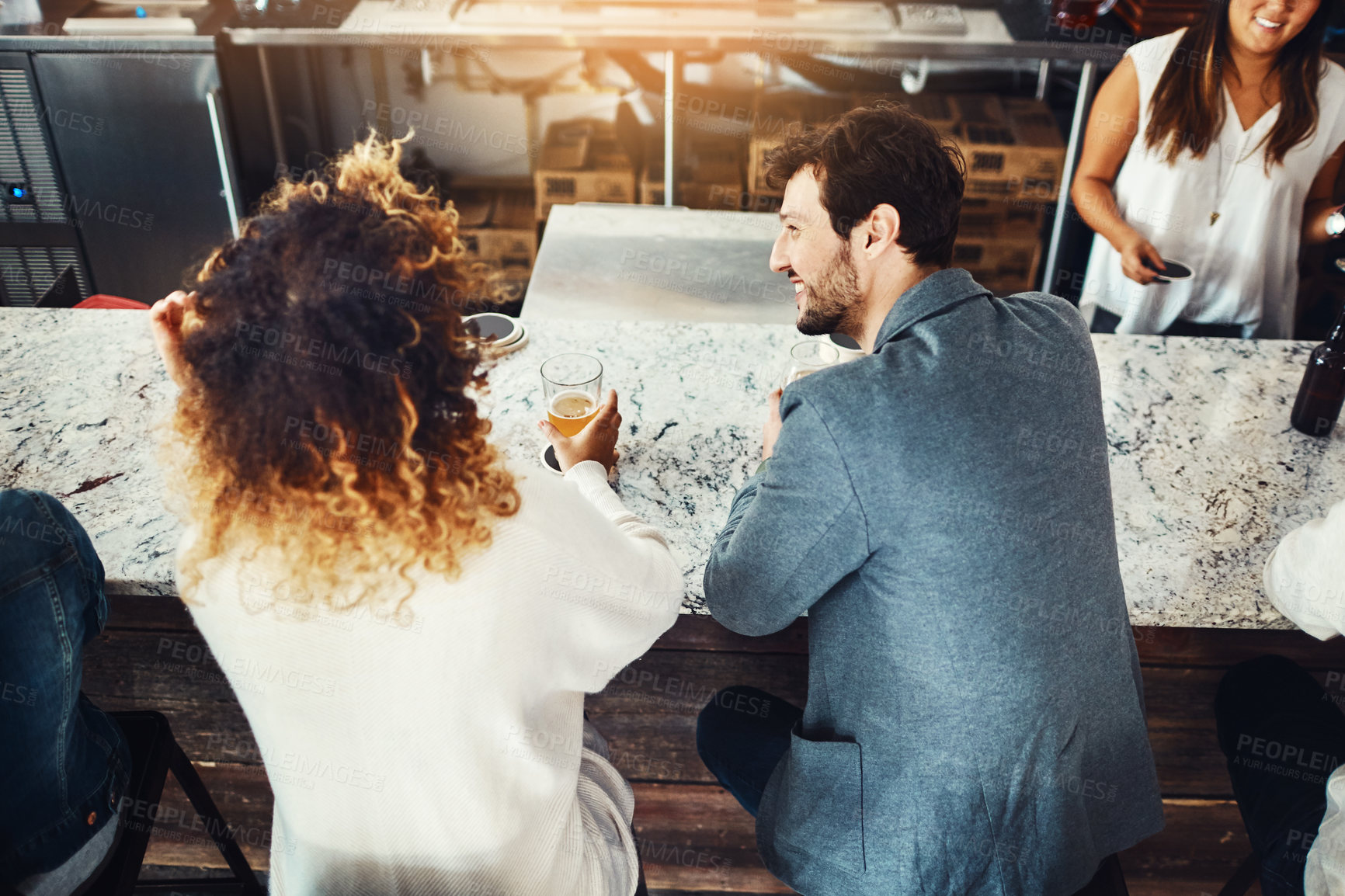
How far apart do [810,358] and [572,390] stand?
1.45ft

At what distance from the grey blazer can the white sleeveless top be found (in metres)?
1.35

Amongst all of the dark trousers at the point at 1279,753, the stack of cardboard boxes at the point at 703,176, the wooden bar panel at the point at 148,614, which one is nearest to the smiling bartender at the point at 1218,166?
the dark trousers at the point at 1279,753

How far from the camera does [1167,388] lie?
1588 millimetres

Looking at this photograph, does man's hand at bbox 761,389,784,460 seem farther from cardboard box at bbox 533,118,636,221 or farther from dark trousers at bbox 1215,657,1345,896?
cardboard box at bbox 533,118,636,221

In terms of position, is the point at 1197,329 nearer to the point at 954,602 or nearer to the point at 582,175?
the point at 954,602

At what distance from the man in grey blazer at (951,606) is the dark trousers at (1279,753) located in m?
0.19

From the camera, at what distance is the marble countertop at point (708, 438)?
1239mm

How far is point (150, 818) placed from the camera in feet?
4.14

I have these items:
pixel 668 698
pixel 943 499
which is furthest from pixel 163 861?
pixel 943 499

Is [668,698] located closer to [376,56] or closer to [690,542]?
[690,542]

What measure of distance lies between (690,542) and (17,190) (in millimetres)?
3218

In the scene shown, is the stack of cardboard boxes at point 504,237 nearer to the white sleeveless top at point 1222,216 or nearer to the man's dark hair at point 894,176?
the white sleeveless top at point 1222,216

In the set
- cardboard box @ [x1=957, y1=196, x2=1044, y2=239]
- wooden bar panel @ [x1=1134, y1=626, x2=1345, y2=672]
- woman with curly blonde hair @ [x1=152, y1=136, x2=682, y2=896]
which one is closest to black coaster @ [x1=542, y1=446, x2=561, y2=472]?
woman with curly blonde hair @ [x1=152, y1=136, x2=682, y2=896]

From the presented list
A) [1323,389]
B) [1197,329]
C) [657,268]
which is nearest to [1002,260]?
[1197,329]
